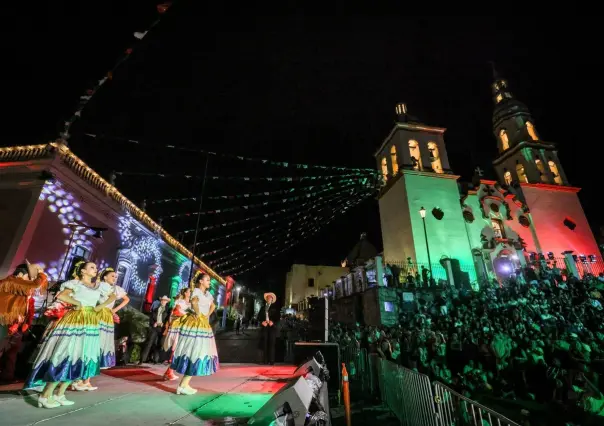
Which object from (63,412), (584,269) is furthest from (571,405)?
(584,269)

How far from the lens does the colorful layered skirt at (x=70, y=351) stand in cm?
351

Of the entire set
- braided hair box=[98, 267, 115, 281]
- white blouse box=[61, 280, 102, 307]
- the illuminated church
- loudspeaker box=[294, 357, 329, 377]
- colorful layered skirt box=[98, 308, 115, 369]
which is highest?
the illuminated church

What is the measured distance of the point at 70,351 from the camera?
12.0ft

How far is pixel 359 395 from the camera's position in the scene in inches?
279

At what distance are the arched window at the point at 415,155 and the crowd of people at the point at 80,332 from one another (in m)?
23.6

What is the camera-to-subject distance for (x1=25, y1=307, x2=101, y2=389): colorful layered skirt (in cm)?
351

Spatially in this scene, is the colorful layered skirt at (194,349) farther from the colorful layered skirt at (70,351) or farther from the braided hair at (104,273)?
the braided hair at (104,273)

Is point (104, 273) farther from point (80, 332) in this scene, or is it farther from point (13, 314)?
point (13, 314)

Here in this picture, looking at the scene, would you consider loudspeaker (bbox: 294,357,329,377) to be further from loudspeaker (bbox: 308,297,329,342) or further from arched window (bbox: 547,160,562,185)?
arched window (bbox: 547,160,562,185)

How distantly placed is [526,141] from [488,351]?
28406 millimetres

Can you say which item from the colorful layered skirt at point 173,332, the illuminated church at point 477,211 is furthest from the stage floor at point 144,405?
the illuminated church at point 477,211

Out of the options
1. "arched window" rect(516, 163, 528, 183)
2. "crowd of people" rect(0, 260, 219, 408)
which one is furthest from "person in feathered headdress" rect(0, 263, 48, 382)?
"arched window" rect(516, 163, 528, 183)

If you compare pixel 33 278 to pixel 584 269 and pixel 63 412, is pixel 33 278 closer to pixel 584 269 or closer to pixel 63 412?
pixel 63 412

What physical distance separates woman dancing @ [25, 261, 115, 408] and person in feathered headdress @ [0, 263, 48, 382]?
2520mm
